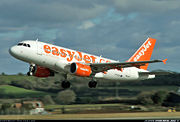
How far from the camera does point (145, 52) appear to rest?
5556 centimetres

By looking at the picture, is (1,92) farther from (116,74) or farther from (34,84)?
(116,74)

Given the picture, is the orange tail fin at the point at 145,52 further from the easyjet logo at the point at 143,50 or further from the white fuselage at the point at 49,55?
the white fuselage at the point at 49,55

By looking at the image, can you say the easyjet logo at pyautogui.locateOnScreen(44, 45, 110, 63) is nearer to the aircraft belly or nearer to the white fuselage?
the white fuselage

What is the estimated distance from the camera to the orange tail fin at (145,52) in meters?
53.7

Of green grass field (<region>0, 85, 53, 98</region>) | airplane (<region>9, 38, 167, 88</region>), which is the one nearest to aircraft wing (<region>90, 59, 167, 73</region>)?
airplane (<region>9, 38, 167, 88</region>)

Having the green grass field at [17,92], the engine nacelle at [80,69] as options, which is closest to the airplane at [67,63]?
the engine nacelle at [80,69]

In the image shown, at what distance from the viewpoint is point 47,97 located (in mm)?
64188

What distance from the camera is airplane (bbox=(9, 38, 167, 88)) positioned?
1557 inches

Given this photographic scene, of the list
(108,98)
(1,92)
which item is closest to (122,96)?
(108,98)

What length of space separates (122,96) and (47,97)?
14040 mm

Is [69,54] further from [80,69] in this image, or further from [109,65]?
[109,65]

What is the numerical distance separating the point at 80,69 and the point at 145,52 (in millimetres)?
17500

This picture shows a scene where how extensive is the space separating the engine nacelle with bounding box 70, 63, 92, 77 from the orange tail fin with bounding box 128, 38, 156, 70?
12.5 metres

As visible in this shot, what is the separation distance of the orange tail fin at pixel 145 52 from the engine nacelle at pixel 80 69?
1249 centimetres
